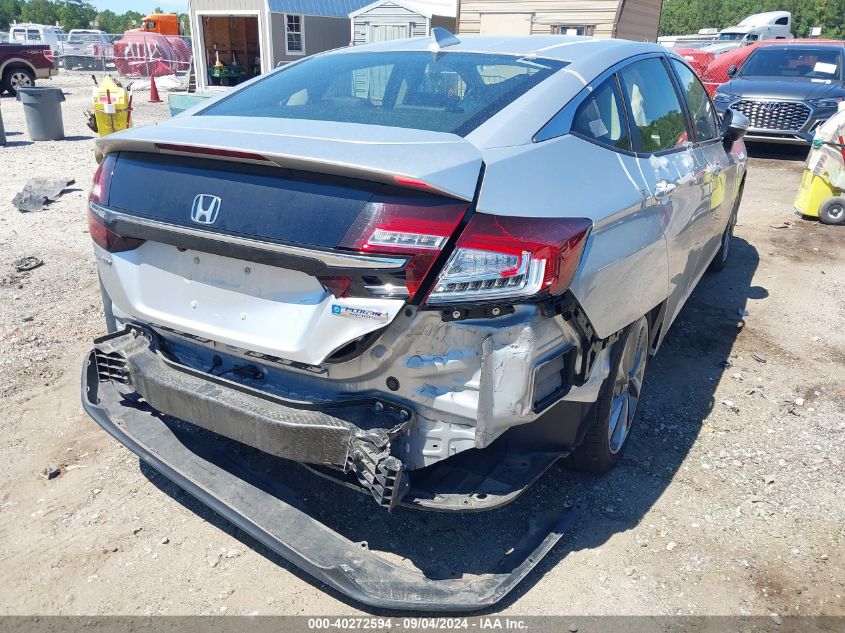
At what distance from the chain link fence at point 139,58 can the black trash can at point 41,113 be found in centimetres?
1715

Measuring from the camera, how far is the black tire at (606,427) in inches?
113

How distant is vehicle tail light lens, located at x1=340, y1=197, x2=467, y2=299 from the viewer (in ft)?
6.76

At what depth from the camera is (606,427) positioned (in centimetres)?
301

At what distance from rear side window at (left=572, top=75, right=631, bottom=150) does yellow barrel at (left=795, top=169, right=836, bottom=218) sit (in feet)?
20.5

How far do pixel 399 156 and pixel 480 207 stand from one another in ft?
0.97

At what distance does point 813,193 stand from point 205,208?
7.94 m

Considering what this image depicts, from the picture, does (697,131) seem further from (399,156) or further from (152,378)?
(152,378)

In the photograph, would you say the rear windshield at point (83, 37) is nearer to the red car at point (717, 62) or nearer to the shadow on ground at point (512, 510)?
the red car at point (717, 62)

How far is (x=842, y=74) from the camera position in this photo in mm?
12383

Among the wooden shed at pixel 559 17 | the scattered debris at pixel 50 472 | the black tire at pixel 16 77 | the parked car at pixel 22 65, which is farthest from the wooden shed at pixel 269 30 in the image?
the scattered debris at pixel 50 472

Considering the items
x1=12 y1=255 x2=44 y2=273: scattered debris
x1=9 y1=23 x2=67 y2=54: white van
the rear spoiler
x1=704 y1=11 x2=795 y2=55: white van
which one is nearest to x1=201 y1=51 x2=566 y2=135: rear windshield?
the rear spoiler

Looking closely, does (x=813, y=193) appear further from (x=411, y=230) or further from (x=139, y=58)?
(x=139, y=58)

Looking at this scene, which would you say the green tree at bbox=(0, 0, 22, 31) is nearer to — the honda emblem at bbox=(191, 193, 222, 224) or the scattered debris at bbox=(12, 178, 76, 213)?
the scattered debris at bbox=(12, 178, 76, 213)

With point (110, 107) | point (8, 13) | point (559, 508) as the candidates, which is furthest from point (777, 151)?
point (8, 13)
